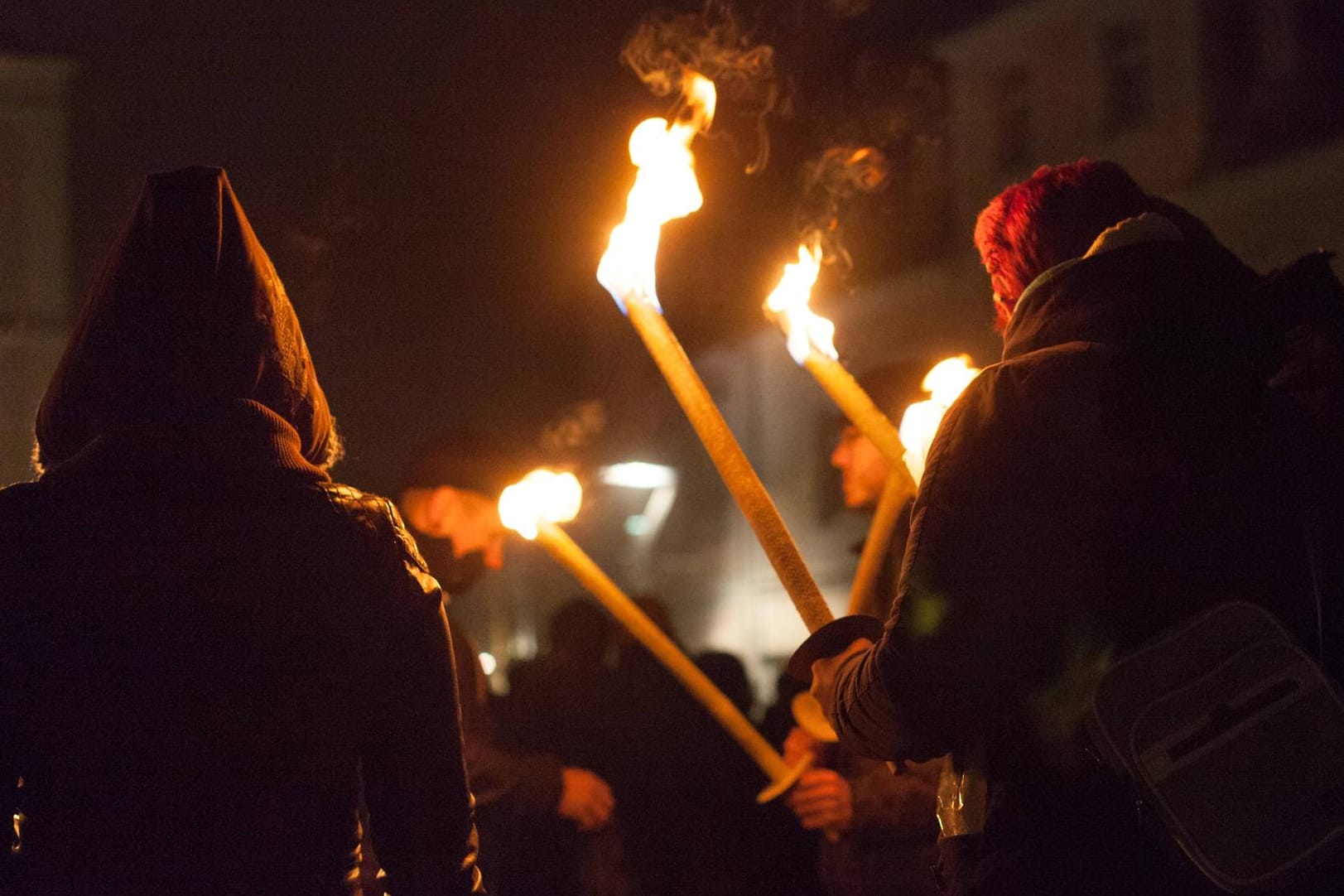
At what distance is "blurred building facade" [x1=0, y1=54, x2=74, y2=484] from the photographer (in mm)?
11398

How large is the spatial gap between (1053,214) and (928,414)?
0.58 meters

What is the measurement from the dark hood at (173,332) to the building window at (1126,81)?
42.4 ft

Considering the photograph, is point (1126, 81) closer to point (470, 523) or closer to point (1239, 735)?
point (470, 523)

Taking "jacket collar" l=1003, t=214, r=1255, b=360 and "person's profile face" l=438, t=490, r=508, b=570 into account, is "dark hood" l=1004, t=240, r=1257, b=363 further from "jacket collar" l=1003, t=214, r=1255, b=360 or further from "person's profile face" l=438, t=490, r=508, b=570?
"person's profile face" l=438, t=490, r=508, b=570

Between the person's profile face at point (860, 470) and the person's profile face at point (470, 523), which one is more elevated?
the person's profile face at point (470, 523)

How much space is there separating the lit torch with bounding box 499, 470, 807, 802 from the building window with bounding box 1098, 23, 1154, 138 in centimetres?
1151

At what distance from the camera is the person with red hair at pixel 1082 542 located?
159 centimetres


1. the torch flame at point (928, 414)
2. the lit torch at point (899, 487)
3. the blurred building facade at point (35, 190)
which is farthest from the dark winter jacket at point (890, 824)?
the blurred building facade at point (35, 190)

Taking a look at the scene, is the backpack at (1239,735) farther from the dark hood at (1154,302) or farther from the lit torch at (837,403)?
the lit torch at (837,403)

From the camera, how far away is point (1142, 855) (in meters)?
1.53

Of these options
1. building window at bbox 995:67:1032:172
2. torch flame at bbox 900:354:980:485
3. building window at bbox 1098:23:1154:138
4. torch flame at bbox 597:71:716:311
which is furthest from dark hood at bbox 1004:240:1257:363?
building window at bbox 995:67:1032:172

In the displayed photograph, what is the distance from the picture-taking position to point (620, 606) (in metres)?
2.92

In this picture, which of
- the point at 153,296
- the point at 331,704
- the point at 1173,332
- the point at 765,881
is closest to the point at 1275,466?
the point at 1173,332

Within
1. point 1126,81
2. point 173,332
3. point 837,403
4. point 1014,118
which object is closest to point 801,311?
point 837,403
